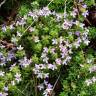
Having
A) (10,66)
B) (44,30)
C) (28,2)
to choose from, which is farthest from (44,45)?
(28,2)

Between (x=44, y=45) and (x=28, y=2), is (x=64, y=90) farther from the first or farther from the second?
(x=28, y=2)

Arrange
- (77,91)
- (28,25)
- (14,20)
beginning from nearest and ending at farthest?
(77,91)
(28,25)
(14,20)

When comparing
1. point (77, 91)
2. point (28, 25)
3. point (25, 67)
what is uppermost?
point (28, 25)

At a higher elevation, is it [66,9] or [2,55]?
[66,9]

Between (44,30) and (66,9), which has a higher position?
(66,9)

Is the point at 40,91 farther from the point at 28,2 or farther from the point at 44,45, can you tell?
the point at 28,2

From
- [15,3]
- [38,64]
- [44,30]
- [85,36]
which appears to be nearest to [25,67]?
[38,64]

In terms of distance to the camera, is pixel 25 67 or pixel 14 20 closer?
pixel 25 67

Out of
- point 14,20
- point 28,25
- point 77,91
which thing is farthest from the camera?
point 14,20

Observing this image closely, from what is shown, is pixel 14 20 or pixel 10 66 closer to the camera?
pixel 10 66
